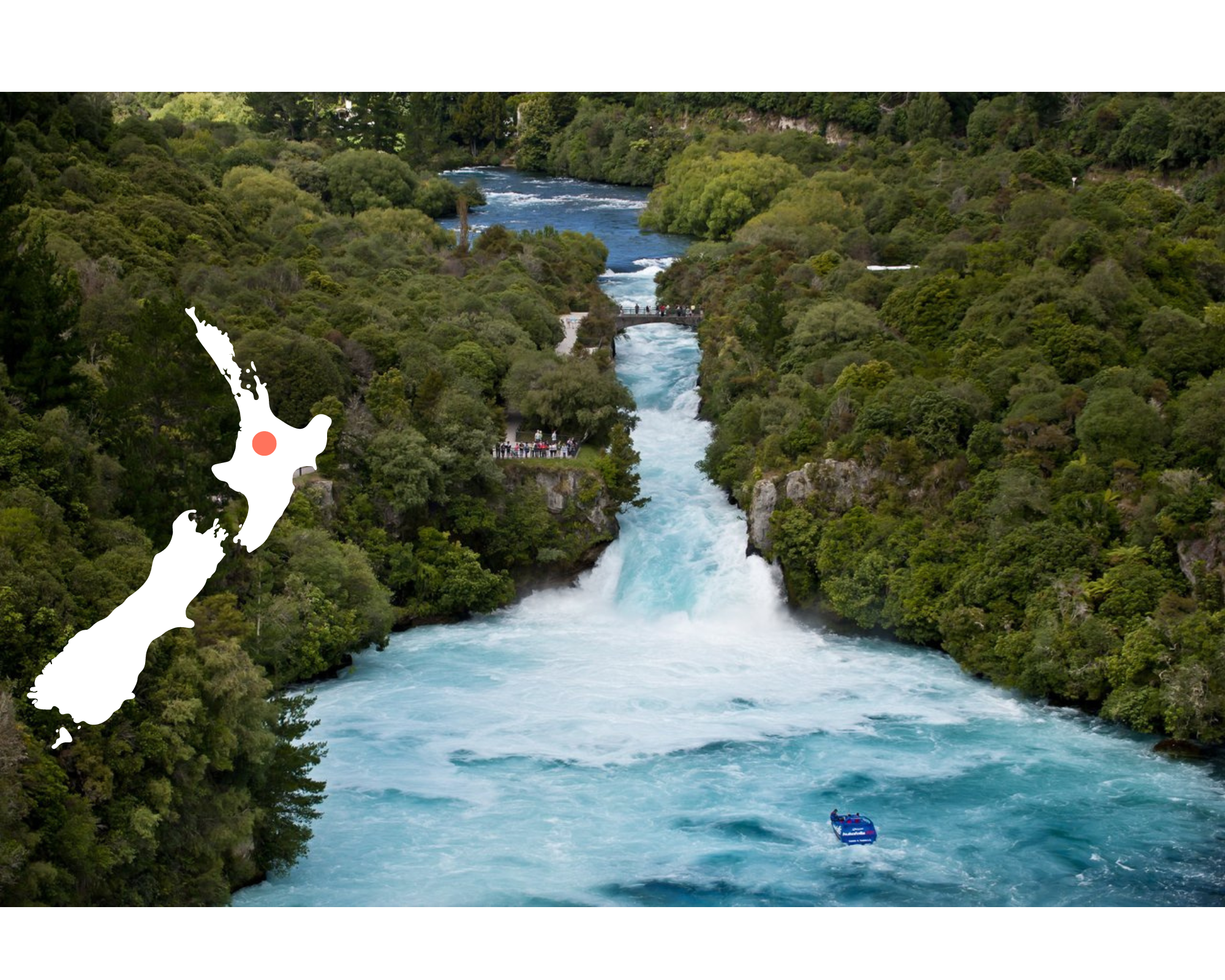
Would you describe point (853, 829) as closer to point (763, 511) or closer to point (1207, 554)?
point (1207, 554)

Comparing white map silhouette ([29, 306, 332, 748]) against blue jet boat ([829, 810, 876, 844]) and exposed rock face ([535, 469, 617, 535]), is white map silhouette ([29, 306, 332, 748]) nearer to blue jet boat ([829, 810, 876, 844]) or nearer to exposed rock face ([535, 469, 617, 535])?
blue jet boat ([829, 810, 876, 844])

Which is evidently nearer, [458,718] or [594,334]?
[458,718]

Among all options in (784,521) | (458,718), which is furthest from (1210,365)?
(458,718)

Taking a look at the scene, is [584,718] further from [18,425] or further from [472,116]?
[472,116]

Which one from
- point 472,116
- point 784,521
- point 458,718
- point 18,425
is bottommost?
point 458,718

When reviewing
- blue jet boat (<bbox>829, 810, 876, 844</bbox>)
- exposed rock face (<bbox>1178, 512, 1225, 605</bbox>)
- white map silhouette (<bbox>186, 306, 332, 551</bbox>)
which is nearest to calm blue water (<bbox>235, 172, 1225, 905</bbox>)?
blue jet boat (<bbox>829, 810, 876, 844</bbox>)

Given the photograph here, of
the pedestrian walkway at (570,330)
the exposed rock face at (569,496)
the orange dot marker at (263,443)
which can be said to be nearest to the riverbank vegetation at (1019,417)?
the exposed rock face at (569,496)

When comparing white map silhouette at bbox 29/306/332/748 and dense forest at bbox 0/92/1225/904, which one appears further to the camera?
dense forest at bbox 0/92/1225/904

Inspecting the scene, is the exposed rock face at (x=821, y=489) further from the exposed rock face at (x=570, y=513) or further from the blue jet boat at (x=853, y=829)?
the blue jet boat at (x=853, y=829)
